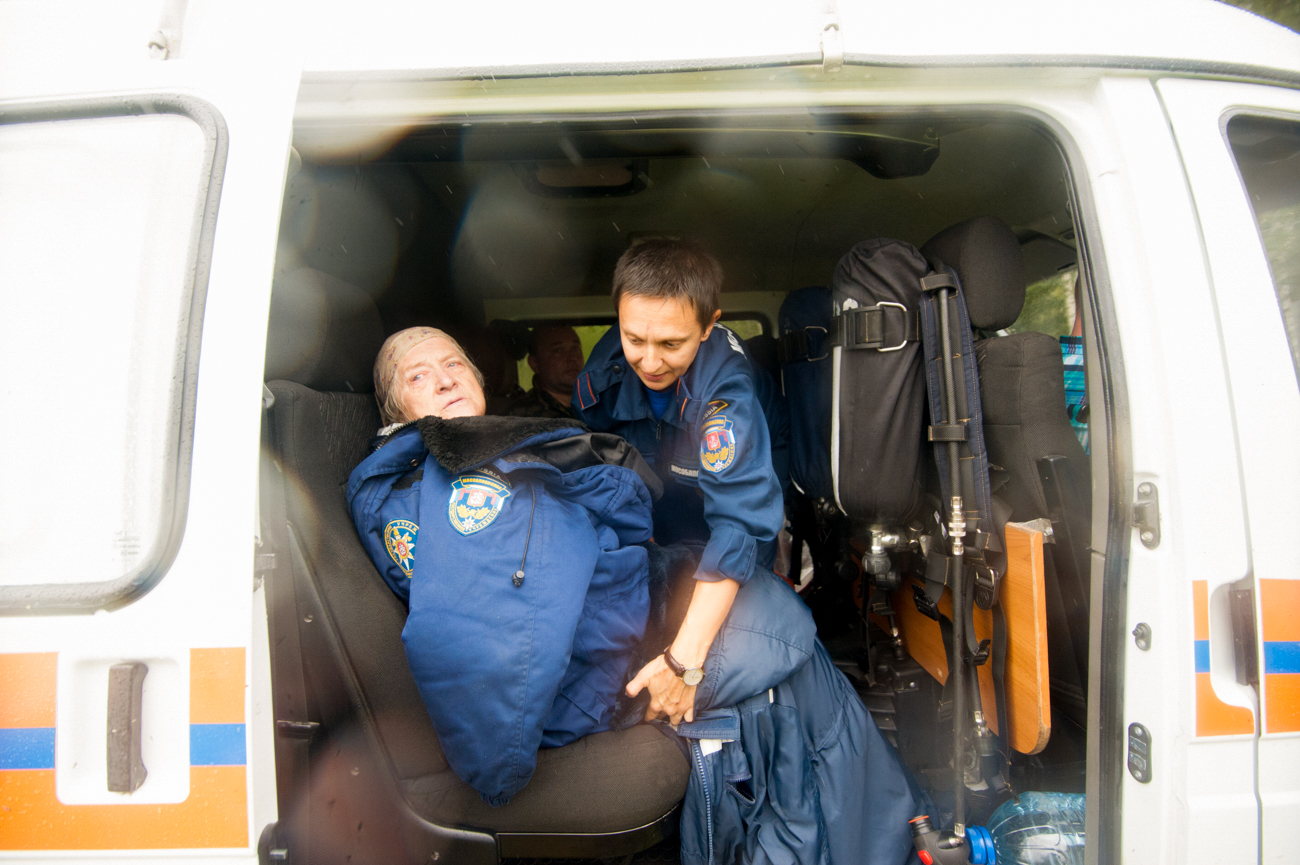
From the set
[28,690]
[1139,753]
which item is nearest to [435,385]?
[28,690]

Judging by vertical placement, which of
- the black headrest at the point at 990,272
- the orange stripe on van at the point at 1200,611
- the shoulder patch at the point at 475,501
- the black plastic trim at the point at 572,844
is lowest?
the black plastic trim at the point at 572,844

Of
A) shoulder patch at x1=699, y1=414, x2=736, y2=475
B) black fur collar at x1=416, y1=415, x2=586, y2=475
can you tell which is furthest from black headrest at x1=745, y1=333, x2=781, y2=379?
black fur collar at x1=416, y1=415, x2=586, y2=475

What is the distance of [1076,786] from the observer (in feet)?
5.31

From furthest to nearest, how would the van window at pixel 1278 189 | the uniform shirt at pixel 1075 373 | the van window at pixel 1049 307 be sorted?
1. the van window at pixel 1049 307
2. the uniform shirt at pixel 1075 373
3. the van window at pixel 1278 189

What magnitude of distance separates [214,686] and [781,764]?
125cm

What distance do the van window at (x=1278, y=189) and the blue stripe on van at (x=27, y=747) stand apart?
2.09 metres

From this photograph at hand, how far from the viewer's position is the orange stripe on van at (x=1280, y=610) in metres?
0.95

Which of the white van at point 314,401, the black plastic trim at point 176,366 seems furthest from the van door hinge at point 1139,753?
the black plastic trim at point 176,366

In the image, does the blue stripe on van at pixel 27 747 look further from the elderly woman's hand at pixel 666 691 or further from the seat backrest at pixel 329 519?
the elderly woman's hand at pixel 666 691

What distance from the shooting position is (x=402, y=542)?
138 cm

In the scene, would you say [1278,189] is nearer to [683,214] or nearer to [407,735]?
[683,214]

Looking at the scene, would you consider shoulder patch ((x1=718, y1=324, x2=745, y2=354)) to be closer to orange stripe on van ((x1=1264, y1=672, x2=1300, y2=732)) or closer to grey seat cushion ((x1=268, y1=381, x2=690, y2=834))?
grey seat cushion ((x1=268, y1=381, x2=690, y2=834))

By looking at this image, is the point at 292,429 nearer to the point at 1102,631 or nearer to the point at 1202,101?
the point at 1102,631

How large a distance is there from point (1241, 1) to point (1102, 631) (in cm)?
388
